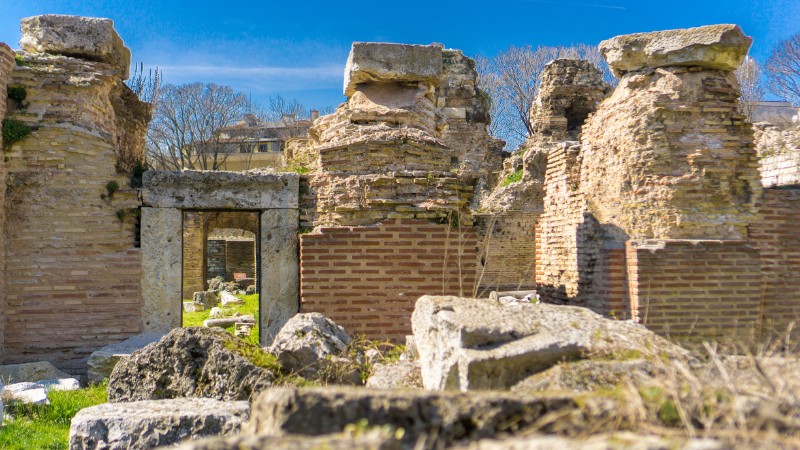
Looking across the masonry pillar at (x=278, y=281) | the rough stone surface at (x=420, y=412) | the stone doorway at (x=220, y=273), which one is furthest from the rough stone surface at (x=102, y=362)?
the rough stone surface at (x=420, y=412)

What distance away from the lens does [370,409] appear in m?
2.11

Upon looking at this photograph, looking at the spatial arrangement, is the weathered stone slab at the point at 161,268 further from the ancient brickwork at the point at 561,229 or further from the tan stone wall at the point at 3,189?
the ancient brickwork at the point at 561,229

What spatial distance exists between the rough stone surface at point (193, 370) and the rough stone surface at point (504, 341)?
4.23ft

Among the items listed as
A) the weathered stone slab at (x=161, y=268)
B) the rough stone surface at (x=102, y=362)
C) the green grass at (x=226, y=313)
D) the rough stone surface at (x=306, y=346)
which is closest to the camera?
the rough stone surface at (x=306, y=346)

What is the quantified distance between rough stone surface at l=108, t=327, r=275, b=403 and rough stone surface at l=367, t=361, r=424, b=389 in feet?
2.56

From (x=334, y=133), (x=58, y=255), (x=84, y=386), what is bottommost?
(x=84, y=386)

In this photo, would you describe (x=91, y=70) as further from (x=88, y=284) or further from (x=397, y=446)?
(x=397, y=446)

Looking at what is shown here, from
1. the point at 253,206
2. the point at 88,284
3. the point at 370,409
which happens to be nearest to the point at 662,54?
the point at 253,206

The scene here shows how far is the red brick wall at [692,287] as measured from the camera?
20.0 feet

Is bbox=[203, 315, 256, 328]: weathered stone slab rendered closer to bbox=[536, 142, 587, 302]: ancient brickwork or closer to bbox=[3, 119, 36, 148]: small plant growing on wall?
bbox=[3, 119, 36, 148]: small plant growing on wall

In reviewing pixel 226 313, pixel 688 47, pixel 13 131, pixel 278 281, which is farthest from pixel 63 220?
pixel 688 47

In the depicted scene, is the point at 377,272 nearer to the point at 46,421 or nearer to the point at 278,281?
the point at 278,281

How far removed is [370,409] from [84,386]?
4.75 m

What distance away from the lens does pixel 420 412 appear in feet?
6.87
